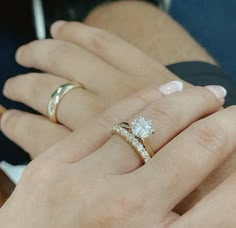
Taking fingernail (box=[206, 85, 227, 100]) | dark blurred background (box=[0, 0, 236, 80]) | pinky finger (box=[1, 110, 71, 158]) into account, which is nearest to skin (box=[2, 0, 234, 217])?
pinky finger (box=[1, 110, 71, 158])

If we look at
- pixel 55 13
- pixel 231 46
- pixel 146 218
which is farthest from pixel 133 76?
pixel 231 46

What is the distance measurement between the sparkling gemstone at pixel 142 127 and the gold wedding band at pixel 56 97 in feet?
0.70

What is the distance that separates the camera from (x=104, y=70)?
2.67 ft

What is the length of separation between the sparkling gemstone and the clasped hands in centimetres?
1

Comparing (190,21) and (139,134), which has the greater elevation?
(139,134)

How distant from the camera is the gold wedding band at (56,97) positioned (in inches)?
31.1

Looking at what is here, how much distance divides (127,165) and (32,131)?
268 millimetres

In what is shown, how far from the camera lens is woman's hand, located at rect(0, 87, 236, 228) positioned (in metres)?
0.54

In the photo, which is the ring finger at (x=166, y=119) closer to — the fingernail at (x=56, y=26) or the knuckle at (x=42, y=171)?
the knuckle at (x=42, y=171)

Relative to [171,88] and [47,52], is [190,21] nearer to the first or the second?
[47,52]

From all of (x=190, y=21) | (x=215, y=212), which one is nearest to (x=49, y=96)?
(x=215, y=212)

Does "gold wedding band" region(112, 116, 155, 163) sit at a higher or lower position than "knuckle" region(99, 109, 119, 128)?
higher

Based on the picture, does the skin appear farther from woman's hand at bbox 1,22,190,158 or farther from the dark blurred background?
the dark blurred background

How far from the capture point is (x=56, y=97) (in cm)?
80
